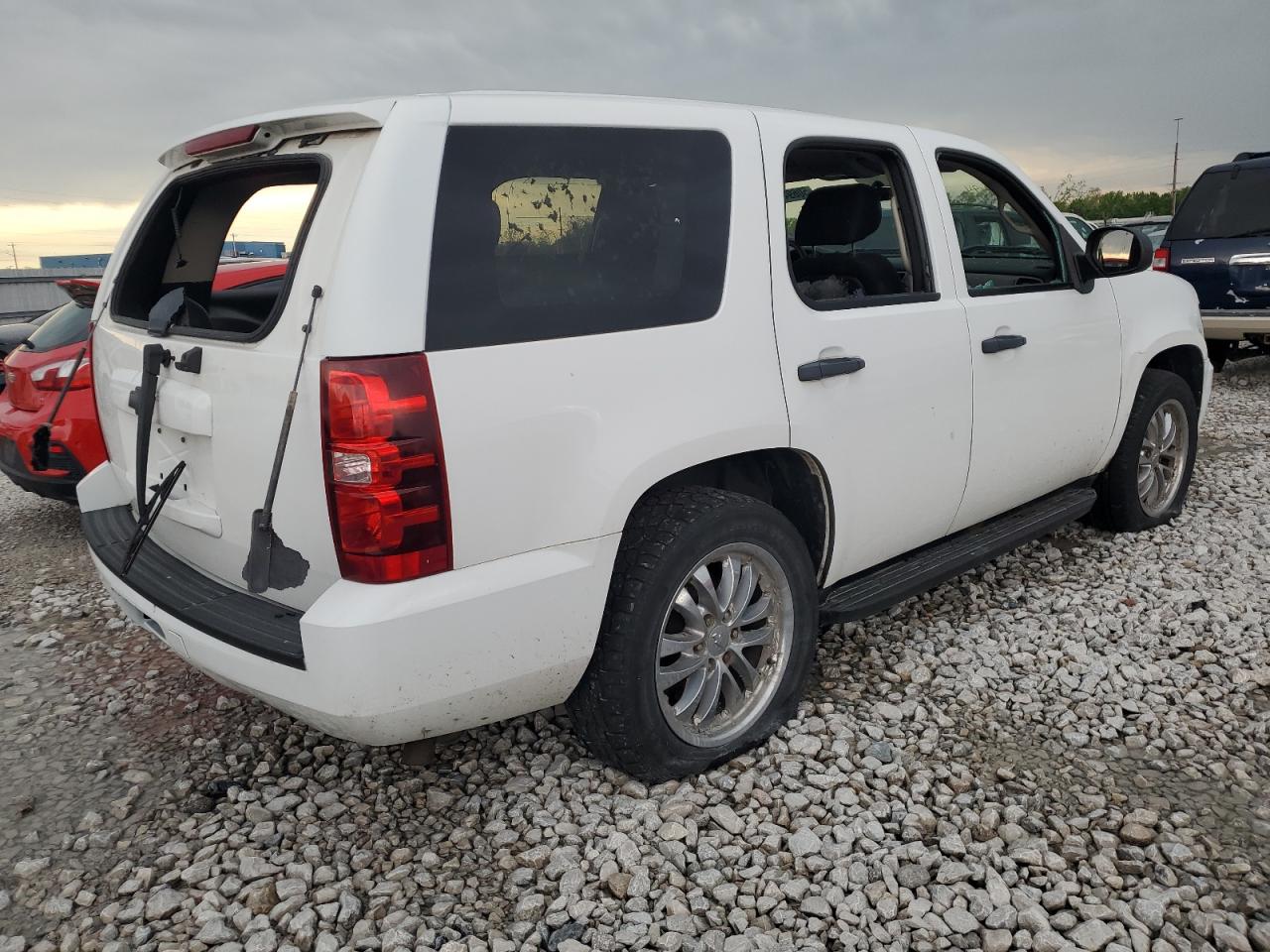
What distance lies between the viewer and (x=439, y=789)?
2.92 m

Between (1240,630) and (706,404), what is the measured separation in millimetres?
2582

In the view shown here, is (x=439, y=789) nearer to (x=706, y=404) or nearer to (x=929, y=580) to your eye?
(x=706, y=404)

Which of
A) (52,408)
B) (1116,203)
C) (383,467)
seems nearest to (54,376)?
(52,408)

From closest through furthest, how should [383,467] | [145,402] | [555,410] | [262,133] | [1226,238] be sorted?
1. [383,467]
2. [555,410]
3. [262,133]
4. [145,402]
5. [1226,238]

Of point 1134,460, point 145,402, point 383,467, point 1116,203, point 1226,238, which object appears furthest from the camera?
point 1116,203

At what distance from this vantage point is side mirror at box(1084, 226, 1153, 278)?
12.8 ft

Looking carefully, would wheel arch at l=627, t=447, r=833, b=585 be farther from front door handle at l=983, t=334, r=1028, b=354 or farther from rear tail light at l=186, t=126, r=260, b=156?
rear tail light at l=186, t=126, r=260, b=156

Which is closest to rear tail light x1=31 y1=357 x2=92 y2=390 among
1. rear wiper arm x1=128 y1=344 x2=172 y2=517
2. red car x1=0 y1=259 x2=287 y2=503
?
red car x1=0 y1=259 x2=287 y2=503

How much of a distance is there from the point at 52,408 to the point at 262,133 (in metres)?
3.79

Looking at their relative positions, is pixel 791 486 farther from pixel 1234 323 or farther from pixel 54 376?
pixel 1234 323

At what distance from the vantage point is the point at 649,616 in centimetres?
258

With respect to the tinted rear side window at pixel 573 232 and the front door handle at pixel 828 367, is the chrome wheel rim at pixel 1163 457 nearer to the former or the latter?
the front door handle at pixel 828 367

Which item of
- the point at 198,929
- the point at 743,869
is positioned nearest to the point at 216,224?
the point at 198,929

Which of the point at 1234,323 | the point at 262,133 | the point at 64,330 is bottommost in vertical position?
the point at 1234,323
